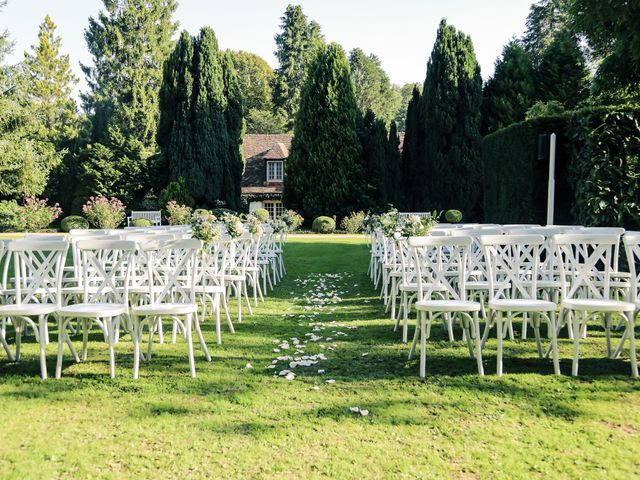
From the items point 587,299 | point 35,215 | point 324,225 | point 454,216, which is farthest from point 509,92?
point 587,299

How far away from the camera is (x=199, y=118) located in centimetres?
3022

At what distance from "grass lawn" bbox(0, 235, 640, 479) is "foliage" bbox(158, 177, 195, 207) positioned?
23.9 meters

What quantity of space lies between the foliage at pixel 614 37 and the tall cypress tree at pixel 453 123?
12.1m

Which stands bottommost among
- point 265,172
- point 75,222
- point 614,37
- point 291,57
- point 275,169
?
point 75,222

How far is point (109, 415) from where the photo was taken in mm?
4012

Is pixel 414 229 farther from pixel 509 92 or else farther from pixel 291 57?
pixel 291 57

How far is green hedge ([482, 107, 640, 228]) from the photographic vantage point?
35.7 ft

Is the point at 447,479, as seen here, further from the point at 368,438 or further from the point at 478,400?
the point at 478,400

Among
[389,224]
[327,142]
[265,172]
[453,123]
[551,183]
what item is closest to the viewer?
[389,224]

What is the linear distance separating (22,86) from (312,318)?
25668 millimetres

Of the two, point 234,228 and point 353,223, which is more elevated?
point 353,223

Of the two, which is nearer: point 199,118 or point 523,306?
point 523,306

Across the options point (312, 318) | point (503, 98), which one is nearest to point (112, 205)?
point (503, 98)

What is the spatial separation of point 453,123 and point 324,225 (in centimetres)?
900
